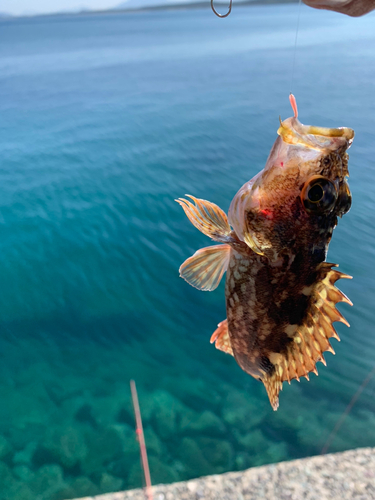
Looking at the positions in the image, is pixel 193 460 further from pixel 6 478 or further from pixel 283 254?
pixel 283 254

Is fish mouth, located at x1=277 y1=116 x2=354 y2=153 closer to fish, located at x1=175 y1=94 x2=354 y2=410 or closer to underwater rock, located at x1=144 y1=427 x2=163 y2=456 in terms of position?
fish, located at x1=175 y1=94 x2=354 y2=410

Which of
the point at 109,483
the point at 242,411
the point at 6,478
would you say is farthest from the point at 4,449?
the point at 242,411

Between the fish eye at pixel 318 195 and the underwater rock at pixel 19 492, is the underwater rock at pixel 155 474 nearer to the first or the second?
the underwater rock at pixel 19 492

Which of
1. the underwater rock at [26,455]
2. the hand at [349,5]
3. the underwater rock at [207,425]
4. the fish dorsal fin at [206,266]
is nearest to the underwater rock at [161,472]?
the underwater rock at [207,425]

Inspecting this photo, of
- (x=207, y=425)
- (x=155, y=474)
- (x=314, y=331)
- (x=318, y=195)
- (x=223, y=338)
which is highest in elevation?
(x=318, y=195)

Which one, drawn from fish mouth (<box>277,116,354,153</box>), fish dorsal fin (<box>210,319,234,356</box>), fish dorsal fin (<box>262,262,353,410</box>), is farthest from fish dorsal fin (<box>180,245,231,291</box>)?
fish mouth (<box>277,116,354,153</box>)

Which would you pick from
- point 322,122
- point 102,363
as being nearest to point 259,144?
point 322,122
